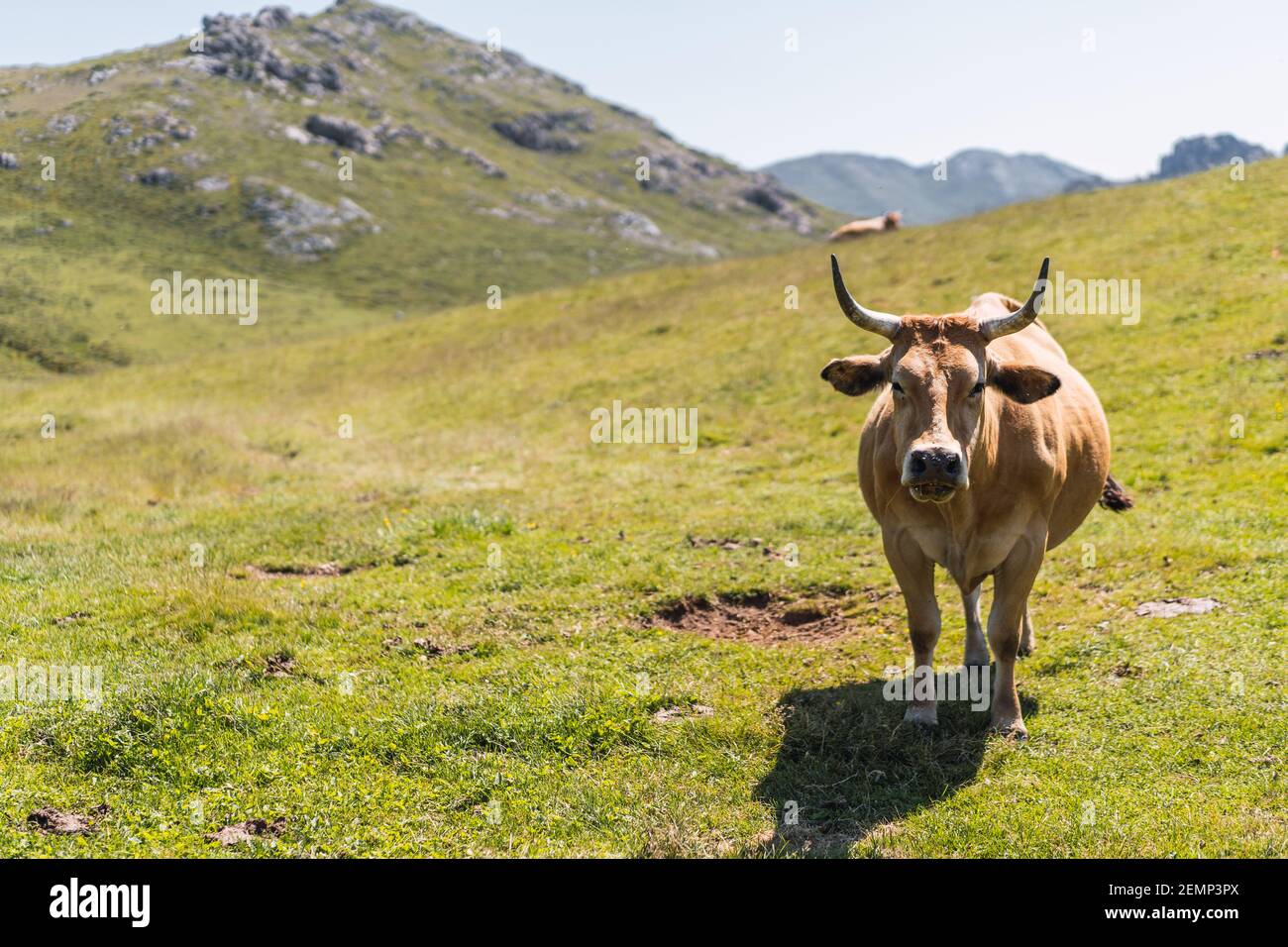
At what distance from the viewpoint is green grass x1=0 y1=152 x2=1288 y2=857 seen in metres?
6.62

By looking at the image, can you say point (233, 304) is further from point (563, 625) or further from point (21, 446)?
point (563, 625)

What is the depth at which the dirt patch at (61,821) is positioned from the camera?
6.26 m

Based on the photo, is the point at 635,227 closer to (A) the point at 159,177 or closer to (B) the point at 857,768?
(A) the point at 159,177

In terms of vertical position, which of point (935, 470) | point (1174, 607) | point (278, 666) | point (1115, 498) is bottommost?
point (278, 666)

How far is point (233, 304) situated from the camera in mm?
87625

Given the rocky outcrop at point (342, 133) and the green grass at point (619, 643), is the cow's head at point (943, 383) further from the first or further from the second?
the rocky outcrop at point (342, 133)

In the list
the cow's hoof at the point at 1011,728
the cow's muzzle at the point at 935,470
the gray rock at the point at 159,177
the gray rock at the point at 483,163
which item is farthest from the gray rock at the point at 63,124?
the cow's hoof at the point at 1011,728

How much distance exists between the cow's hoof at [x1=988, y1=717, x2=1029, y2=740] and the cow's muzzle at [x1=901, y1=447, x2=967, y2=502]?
2505mm

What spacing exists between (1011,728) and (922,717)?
70 cm

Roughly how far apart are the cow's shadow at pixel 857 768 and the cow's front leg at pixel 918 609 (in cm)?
17

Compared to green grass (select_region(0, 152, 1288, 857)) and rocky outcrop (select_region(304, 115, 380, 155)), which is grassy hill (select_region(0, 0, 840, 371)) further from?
green grass (select_region(0, 152, 1288, 857))

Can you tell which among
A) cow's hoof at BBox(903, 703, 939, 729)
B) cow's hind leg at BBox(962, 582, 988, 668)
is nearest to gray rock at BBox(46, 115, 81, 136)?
cow's hind leg at BBox(962, 582, 988, 668)

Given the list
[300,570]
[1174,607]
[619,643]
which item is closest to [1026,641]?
[1174,607]

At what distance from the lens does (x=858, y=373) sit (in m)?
7.84
